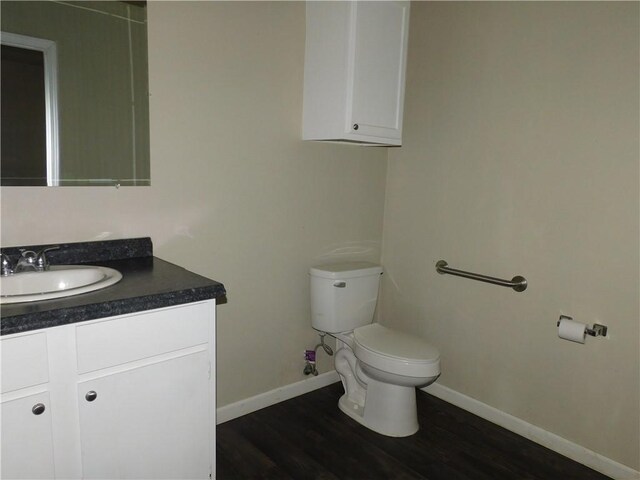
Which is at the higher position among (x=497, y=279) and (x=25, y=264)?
(x=25, y=264)

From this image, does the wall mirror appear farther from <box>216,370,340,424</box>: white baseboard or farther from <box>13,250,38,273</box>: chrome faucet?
<box>216,370,340,424</box>: white baseboard

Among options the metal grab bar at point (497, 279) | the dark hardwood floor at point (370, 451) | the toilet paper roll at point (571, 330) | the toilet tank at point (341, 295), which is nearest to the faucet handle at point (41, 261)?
the dark hardwood floor at point (370, 451)

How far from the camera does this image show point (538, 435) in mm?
2240

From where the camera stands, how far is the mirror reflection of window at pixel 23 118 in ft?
5.19

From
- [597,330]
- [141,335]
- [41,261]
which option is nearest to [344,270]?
[597,330]

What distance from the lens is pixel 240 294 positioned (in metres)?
2.29

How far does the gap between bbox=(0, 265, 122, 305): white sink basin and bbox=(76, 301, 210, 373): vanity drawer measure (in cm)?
14

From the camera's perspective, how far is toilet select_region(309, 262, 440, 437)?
85.7 inches

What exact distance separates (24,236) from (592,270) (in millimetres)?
2220

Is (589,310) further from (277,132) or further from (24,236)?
(24,236)

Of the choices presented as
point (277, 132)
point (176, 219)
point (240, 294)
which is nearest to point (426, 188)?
point (277, 132)

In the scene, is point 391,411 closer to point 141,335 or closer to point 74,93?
point 141,335

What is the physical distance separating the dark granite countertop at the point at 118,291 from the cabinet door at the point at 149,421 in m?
0.20

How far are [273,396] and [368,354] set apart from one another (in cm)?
60
